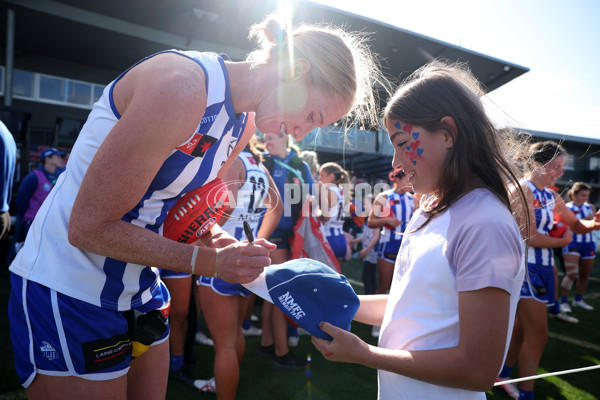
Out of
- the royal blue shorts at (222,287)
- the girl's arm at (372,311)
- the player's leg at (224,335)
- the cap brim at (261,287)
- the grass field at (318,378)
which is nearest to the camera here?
the cap brim at (261,287)

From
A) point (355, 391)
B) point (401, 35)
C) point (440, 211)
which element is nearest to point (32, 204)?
point (355, 391)

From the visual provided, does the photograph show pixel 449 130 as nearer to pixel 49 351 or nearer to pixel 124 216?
pixel 124 216

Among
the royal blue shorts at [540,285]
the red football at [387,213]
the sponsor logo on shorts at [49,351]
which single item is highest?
the red football at [387,213]

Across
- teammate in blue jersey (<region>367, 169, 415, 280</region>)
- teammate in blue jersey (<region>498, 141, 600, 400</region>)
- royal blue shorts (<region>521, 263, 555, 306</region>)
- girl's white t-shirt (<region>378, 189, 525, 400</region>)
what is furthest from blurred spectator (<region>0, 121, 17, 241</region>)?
royal blue shorts (<region>521, 263, 555, 306</region>)

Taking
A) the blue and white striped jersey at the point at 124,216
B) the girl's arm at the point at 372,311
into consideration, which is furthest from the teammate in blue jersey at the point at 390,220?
the blue and white striped jersey at the point at 124,216

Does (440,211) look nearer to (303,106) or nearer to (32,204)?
(303,106)

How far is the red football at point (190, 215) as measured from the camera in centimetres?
138

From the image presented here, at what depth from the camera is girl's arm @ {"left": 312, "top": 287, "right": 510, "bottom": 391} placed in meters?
1.04

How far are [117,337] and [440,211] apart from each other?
1221mm

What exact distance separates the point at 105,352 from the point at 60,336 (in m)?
0.15

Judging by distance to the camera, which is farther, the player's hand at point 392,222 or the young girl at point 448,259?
the player's hand at point 392,222

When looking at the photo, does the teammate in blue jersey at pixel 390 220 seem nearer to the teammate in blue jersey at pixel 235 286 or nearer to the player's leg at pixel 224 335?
the teammate in blue jersey at pixel 235 286

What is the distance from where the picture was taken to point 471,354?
1.05 meters

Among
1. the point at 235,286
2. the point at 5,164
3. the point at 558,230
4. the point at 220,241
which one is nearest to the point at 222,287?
the point at 235,286
